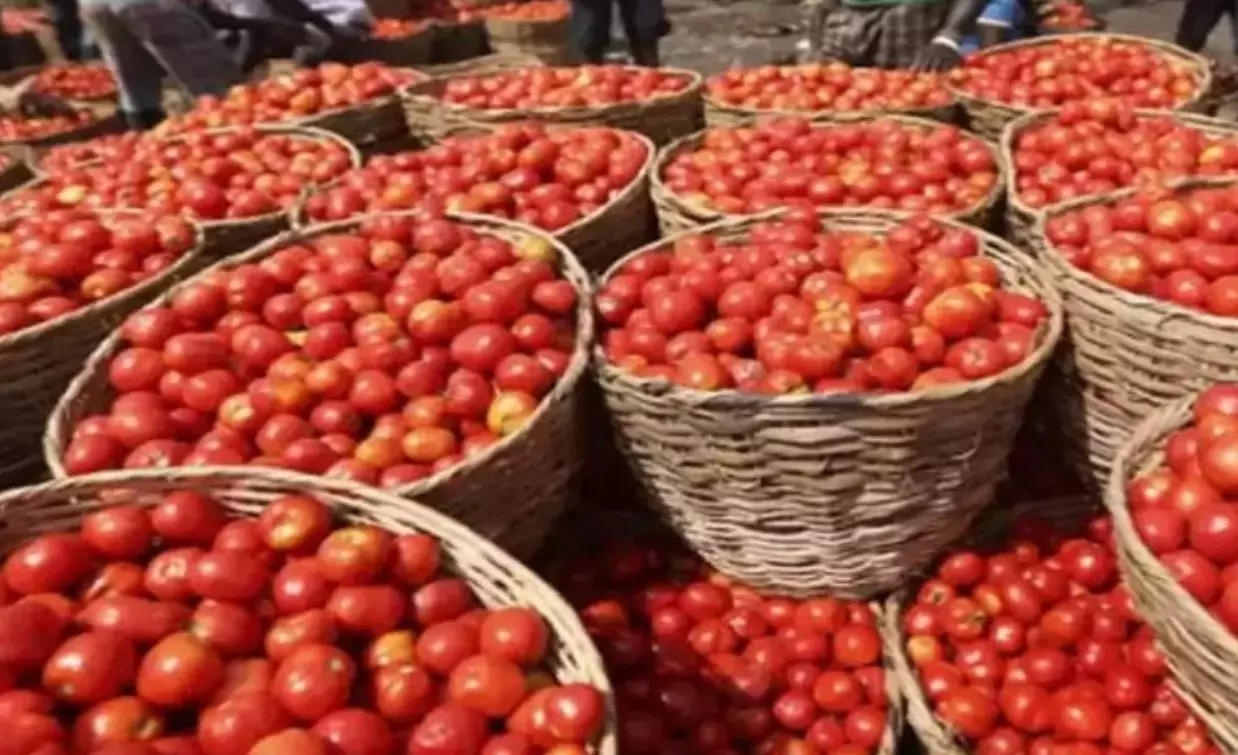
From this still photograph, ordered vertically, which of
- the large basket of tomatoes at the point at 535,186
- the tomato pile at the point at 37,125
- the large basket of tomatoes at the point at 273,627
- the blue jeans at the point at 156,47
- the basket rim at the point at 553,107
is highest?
the large basket of tomatoes at the point at 273,627

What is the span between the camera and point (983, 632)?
2.29 meters

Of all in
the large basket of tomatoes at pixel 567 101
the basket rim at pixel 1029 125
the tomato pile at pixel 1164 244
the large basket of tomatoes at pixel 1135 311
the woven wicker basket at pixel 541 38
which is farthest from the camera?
the woven wicker basket at pixel 541 38

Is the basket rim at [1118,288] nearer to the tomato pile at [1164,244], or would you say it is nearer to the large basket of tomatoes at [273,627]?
the tomato pile at [1164,244]

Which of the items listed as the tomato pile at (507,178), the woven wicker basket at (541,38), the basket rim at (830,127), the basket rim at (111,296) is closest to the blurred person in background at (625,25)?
the woven wicker basket at (541,38)

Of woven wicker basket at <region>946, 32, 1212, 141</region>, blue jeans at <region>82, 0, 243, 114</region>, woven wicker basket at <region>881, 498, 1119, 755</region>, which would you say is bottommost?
blue jeans at <region>82, 0, 243, 114</region>

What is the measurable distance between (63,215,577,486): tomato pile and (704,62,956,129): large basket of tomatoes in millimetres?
1488

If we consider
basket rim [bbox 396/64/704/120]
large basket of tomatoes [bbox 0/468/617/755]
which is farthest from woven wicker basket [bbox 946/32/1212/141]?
large basket of tomatoes [bbox 0/468/617/755]

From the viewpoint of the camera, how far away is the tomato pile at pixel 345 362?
2.12m

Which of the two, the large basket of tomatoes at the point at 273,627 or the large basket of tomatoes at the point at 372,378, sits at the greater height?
the large basket of tomatoes at the point at 273,627

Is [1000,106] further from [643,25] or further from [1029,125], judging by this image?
[643,25]

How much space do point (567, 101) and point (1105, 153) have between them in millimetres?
1634

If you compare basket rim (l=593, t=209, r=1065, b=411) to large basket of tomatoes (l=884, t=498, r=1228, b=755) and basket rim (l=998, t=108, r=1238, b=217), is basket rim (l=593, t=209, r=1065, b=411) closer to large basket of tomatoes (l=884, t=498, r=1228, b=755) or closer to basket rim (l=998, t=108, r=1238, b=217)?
large basket of tomatoes (l=884, t=498, r=1228, b=755)

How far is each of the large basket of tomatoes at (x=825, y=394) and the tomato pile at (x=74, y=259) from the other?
1.09 metres

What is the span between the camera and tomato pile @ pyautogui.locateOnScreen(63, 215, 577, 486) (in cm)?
212
